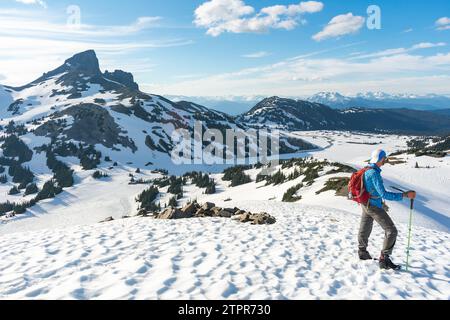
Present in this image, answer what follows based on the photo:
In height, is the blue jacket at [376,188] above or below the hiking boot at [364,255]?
above

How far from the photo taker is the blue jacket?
9.43m

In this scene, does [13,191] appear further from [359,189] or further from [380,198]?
[380,198]

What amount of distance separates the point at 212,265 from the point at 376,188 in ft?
17.7

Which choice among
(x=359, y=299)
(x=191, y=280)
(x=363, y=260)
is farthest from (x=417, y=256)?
(x=191, y=280)

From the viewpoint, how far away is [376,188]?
9562 mm

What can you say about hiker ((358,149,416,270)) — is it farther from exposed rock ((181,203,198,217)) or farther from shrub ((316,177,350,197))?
shrub ((316,177,350,197))

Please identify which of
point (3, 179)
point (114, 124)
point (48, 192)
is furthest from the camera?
point (114, 124)

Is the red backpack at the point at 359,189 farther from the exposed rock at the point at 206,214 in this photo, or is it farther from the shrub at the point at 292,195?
the shrub at the point at 292,195

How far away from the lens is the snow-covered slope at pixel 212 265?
8.52 m

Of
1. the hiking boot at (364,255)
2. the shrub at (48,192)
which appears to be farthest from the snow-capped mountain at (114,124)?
the hiking boot at (364,255)

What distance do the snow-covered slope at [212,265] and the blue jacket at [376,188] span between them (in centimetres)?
219

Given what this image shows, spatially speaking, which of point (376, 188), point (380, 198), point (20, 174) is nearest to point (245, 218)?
point (380, 198)

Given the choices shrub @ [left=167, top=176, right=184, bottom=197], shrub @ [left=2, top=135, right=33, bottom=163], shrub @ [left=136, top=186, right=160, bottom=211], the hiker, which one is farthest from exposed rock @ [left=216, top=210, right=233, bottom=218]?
shrub @ [left=2, top=135, right=33, bottom=163]

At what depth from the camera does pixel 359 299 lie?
8289 millimetres
